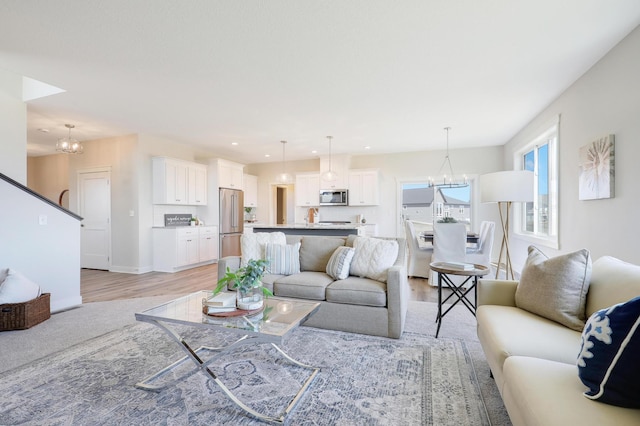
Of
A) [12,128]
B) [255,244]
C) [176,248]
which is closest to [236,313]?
[255,244]

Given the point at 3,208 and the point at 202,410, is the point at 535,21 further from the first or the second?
the point at 3,208

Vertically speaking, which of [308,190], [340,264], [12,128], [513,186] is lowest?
[340,264]

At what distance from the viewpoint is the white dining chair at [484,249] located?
15.0ft

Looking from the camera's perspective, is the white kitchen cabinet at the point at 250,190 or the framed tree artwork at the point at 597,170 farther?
the white kitchen cabinet at the point at 250,190

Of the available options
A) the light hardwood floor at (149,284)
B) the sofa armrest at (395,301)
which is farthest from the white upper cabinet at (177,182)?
the sofa armrest at (395,301)

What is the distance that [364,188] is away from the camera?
23.6ft

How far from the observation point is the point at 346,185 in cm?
737

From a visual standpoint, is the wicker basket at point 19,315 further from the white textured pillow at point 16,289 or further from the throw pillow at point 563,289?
the throw pillow at point 563,289

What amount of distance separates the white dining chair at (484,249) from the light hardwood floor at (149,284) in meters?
0.84

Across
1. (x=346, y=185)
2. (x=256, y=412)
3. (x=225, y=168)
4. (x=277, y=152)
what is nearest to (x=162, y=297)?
(x=256, y=412)

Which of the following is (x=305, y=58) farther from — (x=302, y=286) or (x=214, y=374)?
(x=214, y=374)

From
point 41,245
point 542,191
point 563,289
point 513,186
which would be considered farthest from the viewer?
point 542,191

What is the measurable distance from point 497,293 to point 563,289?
48 cm

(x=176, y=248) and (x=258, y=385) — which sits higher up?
(x=176, y=248)
